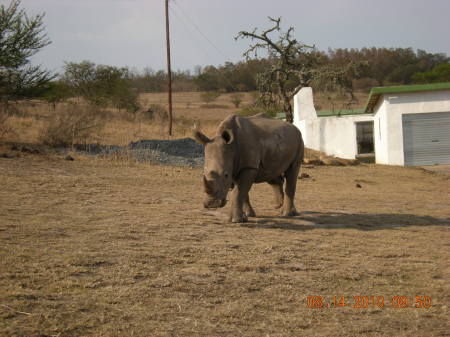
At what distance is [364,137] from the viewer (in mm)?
32406

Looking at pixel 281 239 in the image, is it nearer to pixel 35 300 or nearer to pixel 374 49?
pixel 35 300

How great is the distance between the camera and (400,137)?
938 inches

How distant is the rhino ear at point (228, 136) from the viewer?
7.98 m

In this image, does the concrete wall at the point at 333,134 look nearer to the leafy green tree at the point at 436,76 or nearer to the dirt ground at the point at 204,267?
the dirt ground at the point at 204,267

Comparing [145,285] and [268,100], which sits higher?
[268,100]

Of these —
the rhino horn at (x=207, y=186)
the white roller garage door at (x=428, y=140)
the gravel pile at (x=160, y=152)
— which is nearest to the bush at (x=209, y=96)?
the gravel pile at (x=160, y=152)

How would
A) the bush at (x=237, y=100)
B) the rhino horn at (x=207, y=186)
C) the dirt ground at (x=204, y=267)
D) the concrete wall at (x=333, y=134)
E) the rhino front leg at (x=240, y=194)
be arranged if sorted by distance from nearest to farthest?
the dirt ground at (x=204, y=267), the rhino horn at (x=207, y=186), the rhino front leg at (x=240, y=194), the concrete wall at (x=333, y=134), the bush at (x=237, y=100)

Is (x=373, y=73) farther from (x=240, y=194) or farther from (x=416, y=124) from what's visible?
(x=240, y=194)

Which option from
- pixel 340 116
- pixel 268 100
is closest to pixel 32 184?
pixel 268 100

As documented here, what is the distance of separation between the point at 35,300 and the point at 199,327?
141 cm

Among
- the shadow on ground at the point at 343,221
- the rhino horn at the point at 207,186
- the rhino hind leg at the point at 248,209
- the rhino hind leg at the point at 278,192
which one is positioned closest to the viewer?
the rhino horn at the point at 207,186

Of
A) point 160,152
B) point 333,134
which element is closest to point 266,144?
point 160,152
